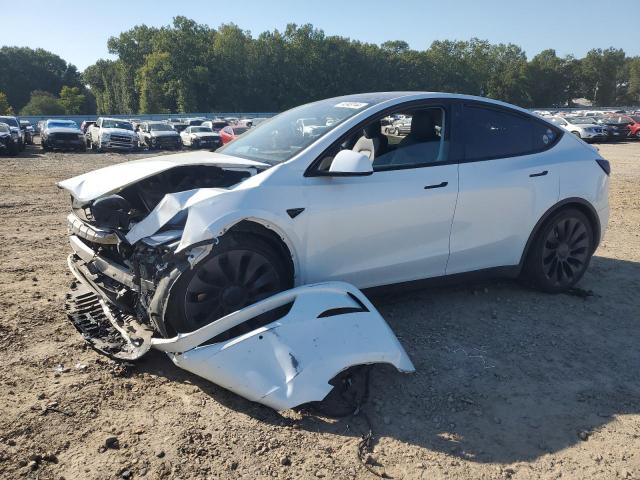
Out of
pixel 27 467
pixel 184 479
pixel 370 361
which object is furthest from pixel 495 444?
pixel 27 467

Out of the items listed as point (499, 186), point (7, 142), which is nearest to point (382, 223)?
point (499, 186)

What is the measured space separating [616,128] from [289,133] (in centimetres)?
3377

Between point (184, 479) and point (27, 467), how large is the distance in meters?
0.74

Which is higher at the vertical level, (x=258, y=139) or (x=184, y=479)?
(x=258, y=139)

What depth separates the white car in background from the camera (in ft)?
10.2

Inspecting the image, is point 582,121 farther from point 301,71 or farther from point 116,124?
point 301,71

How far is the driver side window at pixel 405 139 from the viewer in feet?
13.3

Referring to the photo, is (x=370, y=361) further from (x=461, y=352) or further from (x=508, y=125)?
(x=508, y=125)

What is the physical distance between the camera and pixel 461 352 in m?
3.80

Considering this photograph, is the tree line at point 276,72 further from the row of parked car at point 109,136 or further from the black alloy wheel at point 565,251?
the black alloy wheel at point 565,251

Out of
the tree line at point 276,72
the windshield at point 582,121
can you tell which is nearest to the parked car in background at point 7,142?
the windshield at point 582,121

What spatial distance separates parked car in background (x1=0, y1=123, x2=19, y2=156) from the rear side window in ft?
70.9

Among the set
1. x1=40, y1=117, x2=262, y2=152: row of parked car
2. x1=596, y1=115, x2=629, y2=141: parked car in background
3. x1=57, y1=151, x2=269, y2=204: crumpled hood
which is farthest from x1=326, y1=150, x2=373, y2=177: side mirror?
x1=596, y1=115, x2=629, y2=141: parked car in background

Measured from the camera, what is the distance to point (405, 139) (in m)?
4.31
